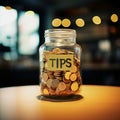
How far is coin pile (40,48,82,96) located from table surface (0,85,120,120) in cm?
4

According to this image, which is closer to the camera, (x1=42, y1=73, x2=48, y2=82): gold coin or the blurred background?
(x1=42, y1=73, x2=48, y2=82): gold coin

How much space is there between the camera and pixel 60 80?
2.80 feet

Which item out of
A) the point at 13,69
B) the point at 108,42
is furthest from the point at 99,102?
the point at 108,42

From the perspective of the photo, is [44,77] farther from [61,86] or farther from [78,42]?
[78,42]

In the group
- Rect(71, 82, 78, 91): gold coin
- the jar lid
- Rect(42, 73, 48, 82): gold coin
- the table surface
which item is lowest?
the table surface

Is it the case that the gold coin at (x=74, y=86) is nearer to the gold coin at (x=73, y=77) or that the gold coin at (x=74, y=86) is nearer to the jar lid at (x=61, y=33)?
the gold coin at (x=73, y=77)

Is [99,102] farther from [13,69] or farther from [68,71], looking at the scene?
[13,69]

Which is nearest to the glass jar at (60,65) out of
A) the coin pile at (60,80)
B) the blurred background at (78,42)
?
the coin pile at (60,80)

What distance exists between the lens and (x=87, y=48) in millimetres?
3711

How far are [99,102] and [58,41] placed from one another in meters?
0.23

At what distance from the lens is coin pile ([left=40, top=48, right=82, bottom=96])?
857mm

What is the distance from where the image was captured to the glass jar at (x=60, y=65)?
0.86m

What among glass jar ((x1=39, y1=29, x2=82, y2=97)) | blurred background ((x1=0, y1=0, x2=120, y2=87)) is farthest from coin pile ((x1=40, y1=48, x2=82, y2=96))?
blurred background ((x1=0, y1=0, x2=120, y2=87))

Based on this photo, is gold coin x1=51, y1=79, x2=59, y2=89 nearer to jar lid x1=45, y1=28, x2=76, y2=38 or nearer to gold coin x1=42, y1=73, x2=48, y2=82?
gold coin x1=42, y1=73, x2=48, y2=82
